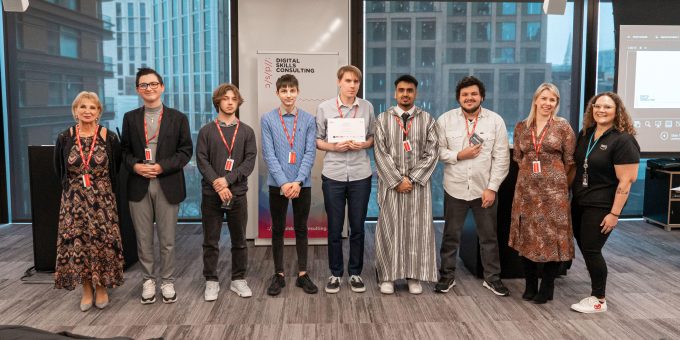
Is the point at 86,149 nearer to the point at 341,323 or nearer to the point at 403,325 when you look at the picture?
the point at 341,323

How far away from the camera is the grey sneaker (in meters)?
3.54

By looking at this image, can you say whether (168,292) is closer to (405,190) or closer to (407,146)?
(405,190)

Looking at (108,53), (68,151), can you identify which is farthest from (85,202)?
(108,53)

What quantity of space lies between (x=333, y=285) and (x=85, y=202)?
160cm

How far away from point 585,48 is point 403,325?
4.10 metres

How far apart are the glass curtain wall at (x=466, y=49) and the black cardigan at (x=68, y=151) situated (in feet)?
9.81

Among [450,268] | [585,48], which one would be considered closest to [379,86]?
[585,48]

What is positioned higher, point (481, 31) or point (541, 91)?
point (481, 31)

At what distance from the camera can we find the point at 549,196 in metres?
3.23

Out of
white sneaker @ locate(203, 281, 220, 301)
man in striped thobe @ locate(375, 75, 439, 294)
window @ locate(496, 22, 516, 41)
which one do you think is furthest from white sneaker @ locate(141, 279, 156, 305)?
window @ locate(496, 22, 516, 41)

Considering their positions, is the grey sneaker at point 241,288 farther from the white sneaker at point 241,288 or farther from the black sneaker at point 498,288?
the black sneaker at point 498,288

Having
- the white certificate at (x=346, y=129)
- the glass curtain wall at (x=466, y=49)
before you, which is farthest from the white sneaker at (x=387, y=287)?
the glass curtain wall at (x=466, y=49)

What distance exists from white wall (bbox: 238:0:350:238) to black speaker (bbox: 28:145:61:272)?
5.55 feet

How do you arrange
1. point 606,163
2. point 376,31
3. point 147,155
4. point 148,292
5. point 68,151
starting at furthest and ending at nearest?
point 376,31, point 148,292, point 147,155, point 68,151, point 606,163
